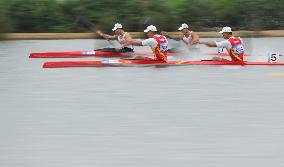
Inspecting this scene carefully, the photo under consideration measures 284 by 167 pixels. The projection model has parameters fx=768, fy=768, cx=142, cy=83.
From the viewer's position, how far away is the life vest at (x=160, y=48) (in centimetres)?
2091

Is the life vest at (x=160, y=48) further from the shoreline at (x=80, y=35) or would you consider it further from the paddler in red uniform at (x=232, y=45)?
the shoreline at (x=80, y=35)

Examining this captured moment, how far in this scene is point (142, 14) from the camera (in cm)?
3500

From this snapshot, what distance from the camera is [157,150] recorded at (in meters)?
10.7

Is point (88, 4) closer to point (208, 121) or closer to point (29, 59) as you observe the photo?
point (29, 59)

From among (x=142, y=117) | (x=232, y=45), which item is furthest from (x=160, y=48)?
(x=142, y=117)

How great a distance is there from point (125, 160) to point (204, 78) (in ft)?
29.2

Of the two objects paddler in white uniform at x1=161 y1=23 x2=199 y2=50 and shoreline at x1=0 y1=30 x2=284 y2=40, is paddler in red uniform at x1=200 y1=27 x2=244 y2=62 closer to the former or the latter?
paddler in white uniform at x1=161 y1=23 x2=199 y2=50

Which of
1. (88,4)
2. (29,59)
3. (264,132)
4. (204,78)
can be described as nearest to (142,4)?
(88,4)

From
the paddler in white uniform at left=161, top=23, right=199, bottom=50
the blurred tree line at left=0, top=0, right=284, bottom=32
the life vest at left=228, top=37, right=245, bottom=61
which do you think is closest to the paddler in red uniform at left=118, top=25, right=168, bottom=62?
the paddler in white uniform at left=161, top=23, right=199, bottom=50

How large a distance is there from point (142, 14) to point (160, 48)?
14271 mm

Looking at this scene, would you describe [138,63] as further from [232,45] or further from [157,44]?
[232,45]

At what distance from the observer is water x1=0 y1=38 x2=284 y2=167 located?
1037 cm

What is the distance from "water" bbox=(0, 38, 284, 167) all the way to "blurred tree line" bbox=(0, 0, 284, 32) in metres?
13.9

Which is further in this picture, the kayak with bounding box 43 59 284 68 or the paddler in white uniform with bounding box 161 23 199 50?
the paddler in white uniform with bounding box 161 23 199 50
